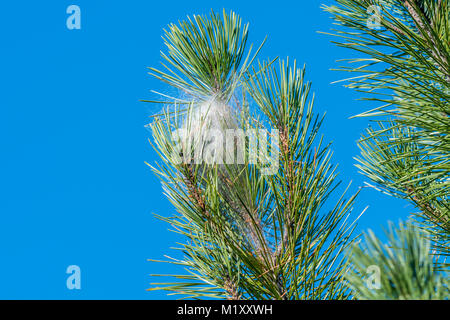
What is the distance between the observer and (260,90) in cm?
145

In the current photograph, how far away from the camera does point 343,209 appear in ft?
4.59

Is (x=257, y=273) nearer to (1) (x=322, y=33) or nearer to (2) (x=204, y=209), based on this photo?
(2) (x=204, y=209)

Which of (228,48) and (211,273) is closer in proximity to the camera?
(211,273)

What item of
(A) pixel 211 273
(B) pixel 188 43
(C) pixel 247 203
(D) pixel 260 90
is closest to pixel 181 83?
(B) pixel 188 43

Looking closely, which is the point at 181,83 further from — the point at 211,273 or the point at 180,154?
the point at 211,273

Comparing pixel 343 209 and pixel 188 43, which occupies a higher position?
pixel 188 43

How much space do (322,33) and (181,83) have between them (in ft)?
1.56

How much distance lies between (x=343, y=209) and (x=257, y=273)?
1.08ft
